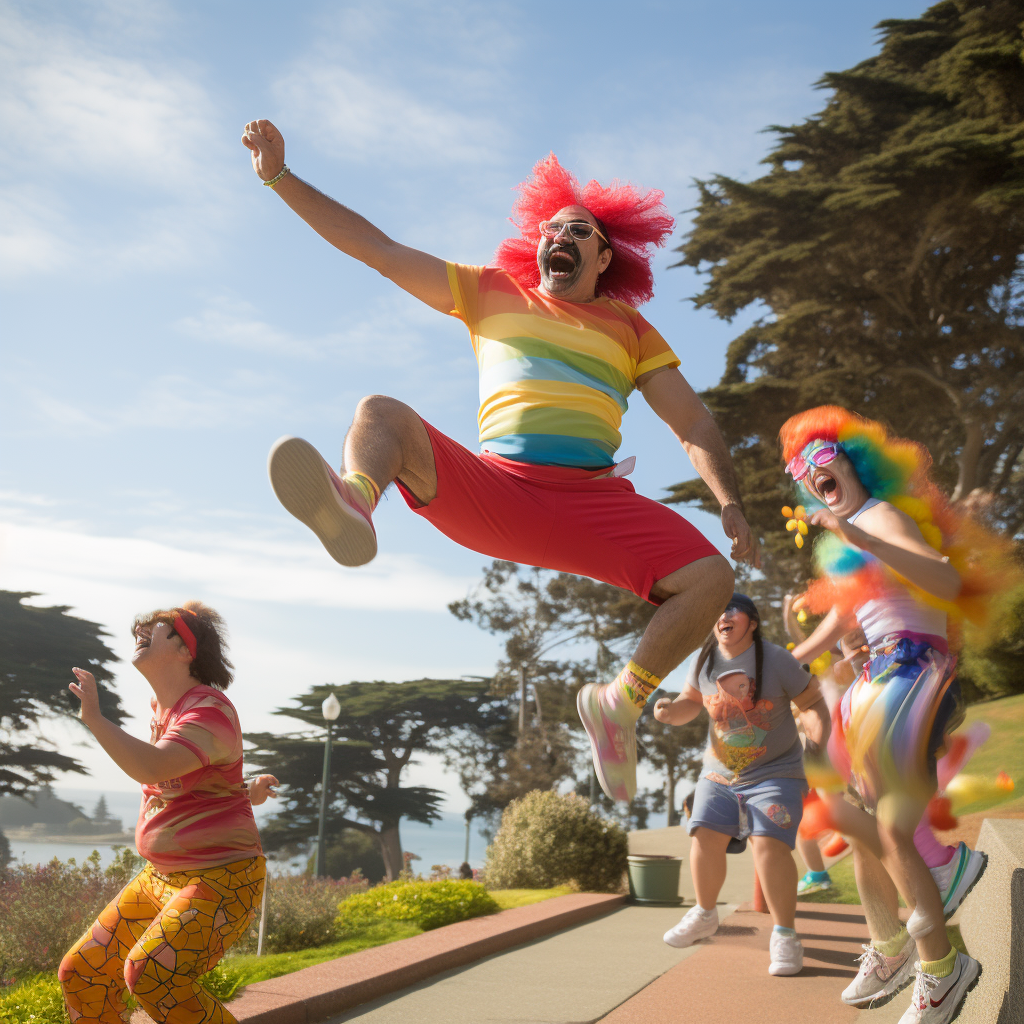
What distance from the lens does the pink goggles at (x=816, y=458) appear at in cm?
348

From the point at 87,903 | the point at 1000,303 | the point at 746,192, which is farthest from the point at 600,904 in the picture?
the point at 1000,303

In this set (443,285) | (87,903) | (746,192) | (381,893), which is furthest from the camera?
(746,192)

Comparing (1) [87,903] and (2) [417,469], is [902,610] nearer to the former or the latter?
(2) [417,469]

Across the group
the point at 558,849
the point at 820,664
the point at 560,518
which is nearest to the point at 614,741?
the point at 560,518

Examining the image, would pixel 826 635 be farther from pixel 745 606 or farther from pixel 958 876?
pixel 745 606

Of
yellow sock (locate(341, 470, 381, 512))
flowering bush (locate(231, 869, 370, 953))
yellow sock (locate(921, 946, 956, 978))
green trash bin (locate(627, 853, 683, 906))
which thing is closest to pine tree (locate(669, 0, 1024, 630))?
green trash bin (locate(627, 853, 683, 906))

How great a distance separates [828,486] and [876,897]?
184cm

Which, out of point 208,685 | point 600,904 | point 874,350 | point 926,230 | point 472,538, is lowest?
point 600,904

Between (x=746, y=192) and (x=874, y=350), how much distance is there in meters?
3.88

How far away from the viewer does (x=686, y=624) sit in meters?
2.56

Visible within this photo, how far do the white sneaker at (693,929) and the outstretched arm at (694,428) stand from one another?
10.2 ft

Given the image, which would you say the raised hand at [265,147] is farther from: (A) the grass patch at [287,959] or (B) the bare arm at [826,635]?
(A) the grass patch at [287,959]

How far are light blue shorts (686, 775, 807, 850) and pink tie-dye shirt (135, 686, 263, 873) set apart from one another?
125 inches

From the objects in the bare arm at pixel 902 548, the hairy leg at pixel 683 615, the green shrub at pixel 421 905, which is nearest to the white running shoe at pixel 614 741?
the hairy leg at pixel 683 615
